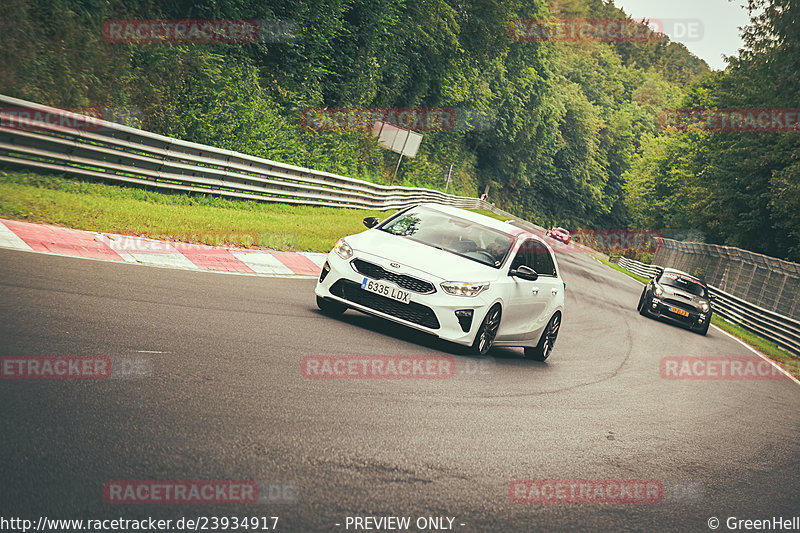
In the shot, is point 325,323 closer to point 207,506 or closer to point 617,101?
point 207,506

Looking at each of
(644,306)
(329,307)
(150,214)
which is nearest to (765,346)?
(644,306)

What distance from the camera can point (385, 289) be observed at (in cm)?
872

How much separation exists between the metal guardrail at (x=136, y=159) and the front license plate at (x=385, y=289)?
21.2 ft

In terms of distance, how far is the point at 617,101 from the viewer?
12612 cm

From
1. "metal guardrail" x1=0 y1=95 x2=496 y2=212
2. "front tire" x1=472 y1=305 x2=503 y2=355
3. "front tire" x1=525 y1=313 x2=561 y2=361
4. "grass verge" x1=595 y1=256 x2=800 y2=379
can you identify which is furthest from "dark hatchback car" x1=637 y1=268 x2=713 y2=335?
"front tire" x1=472 y1=305 x2=503 y2=355

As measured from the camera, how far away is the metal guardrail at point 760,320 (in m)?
22.5

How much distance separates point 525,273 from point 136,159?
884cm

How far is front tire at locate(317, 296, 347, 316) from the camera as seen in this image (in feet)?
31.0

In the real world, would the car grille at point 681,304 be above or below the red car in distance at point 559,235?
above

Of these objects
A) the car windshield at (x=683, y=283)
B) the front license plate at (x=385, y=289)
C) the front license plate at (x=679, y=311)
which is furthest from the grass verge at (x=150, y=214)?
the car windshield at (x=683, y=283)

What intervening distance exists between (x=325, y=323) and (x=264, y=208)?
12363 mm

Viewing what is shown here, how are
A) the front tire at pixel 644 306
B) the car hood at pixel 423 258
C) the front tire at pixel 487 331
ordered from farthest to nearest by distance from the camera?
the front tire at pixel 644 306 → the front tire at pixel 487 331 → the car hood at pixel 423 258

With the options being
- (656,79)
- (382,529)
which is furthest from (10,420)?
(656,79)

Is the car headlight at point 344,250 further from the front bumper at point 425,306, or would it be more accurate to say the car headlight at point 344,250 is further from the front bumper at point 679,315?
the front bumper at point 679,315
